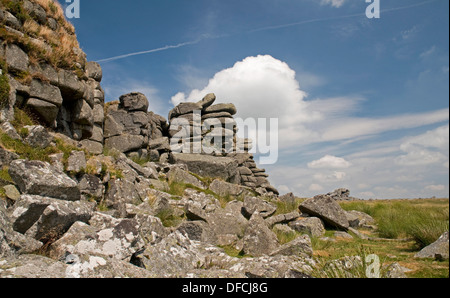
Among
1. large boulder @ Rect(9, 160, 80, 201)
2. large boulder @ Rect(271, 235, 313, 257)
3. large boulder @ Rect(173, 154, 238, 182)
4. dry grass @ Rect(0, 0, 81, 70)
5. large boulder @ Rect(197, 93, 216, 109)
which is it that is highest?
large boulder @ Rect(197, 93, 216, 109)

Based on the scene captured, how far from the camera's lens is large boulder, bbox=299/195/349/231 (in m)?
15.8

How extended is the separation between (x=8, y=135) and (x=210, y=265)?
28.8 feet

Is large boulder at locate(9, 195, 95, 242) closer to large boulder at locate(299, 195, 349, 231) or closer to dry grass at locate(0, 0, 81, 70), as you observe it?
dry grass at locate(0, 0, 81, 70)

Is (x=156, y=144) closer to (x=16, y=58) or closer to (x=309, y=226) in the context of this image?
(x=16, y=58)

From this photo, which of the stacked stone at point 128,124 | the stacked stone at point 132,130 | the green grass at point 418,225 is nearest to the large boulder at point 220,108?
the stacked stone at point 132,130

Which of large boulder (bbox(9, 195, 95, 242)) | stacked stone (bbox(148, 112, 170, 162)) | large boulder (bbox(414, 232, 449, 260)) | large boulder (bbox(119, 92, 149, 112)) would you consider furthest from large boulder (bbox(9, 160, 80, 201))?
large boulder (bbox(119, 92, 149, 112))

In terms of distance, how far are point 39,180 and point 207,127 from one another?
35148mm

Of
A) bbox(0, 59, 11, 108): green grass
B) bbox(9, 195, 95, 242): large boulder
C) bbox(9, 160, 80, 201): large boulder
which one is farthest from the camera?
bbox(0, 59, 11, 108): green grass

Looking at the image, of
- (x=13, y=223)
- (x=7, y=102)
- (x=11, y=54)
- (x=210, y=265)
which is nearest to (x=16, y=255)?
(x=13, y=223)

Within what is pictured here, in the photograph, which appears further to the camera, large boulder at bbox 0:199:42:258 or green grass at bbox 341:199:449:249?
green grass at bbox 341:199:449:249

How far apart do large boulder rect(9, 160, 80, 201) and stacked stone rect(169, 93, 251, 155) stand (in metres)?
28.5

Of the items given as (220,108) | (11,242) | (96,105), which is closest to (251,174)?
(220,108)

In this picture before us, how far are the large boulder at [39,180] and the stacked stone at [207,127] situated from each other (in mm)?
28529
